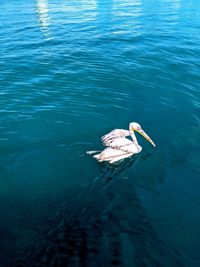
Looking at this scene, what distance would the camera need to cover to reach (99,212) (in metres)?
12.0

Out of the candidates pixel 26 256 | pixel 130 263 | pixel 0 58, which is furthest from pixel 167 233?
pixel 0 58

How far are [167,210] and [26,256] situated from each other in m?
5.62

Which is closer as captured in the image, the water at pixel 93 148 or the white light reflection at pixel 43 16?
the water at pixel 93 148

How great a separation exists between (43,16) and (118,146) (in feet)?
106

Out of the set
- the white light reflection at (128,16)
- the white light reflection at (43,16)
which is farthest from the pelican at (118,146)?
the white light reflection at (128,16)

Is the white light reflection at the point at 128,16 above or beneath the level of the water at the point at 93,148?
above

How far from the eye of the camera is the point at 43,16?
137ft

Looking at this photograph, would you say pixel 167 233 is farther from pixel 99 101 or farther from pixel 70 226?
pixel 99 101

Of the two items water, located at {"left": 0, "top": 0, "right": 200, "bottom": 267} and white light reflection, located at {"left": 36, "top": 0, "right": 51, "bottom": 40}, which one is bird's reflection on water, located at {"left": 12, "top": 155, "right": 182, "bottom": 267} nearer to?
water, located at {"left": 0, "top": 0, "right": 200, "bottom": 267}

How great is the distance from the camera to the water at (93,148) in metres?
10.9

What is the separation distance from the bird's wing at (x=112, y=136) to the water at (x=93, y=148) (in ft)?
1.56

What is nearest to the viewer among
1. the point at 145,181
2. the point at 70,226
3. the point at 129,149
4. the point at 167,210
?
the point at 70,226

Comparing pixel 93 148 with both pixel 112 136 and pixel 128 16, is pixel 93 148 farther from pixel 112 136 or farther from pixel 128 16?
pixel 128 16

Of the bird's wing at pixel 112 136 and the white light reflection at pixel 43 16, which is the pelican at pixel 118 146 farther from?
the white light reflection at pixel 43 16
